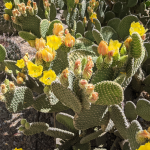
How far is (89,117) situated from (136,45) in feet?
1.67

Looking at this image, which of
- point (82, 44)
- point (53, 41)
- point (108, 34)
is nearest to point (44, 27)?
point (82, 44)

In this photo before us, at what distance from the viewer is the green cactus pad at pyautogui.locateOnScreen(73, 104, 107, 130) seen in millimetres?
975

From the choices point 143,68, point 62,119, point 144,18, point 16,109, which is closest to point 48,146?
point 62,119

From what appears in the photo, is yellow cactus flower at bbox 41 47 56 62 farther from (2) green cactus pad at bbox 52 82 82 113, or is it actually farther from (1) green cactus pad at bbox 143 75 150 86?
(1) green cactus pad at bbox 143 75 150 86

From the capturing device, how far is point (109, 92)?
796mm

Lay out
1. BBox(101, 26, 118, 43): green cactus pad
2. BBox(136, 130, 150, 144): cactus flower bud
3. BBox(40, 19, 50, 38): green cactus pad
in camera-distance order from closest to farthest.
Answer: BBox(136, 130, 150, 144): cactus flower bud < BBox(40, 19, 50, 38): green cactus pad < BBox(101, 26, 118, 43): green cactus pad

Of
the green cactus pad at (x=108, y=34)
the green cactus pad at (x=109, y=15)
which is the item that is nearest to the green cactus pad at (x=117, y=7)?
the green cactus pad at (x=109, y=15)

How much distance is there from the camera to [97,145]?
136 cm

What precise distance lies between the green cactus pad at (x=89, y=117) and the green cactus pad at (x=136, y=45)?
39cm

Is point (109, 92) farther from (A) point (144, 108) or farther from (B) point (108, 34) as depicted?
(B) point (108, 34)

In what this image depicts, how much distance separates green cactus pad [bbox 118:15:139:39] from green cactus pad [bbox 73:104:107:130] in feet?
3.36

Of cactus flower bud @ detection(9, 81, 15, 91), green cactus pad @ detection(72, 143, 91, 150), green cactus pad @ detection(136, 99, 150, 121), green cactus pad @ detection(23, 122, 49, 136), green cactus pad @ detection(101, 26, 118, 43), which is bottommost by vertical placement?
green cactus pad @ detection(72, 143, 91, 150)

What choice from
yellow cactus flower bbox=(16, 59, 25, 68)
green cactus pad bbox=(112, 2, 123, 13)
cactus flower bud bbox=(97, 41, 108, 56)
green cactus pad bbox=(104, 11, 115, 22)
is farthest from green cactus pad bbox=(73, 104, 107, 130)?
green cactus pad bbox=(112, 2, 123, 13)

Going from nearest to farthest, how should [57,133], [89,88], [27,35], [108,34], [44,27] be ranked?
[89,88], [57,133], [44,27], [27,35], [108,34]
